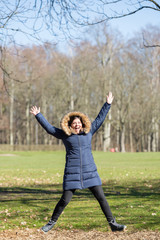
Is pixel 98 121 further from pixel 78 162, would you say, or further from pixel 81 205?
pixel 81 205

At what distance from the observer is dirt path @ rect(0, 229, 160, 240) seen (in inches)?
229

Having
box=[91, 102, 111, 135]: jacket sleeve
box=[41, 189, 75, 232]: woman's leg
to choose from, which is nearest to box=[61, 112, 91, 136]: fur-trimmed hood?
box=[91, 102, 111, 135]: jacket sleeve

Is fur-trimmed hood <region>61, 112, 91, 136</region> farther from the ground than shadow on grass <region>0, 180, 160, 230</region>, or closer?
farther from the ground

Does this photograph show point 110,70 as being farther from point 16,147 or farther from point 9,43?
point 9,43

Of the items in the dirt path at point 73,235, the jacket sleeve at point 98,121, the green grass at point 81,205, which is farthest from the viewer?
the green grass at point 81,205

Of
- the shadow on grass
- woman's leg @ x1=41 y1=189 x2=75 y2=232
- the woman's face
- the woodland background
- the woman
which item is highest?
the woodland background

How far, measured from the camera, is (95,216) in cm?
762

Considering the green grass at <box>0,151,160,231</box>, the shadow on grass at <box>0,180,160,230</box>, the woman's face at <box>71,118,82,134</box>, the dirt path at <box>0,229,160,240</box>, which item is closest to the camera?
the dirt path at <box>0,229,160,240</box>

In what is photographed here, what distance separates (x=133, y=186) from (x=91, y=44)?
39669 mm

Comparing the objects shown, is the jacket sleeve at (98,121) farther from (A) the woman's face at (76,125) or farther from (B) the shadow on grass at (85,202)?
(B) the shadow on grass at (85,202)

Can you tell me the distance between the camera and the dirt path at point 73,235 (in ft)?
19.1

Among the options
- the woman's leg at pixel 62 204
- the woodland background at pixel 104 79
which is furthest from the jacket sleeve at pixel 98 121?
the woodland background at pixel 104 79

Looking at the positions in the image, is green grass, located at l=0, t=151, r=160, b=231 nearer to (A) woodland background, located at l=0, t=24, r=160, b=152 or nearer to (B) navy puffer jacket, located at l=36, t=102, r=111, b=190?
(B) navy puffer jacket, located at l=36, t=102, r=111, b=190

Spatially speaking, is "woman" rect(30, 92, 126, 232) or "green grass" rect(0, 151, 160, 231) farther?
"green grass" rect(0, 151, 160, 231)
